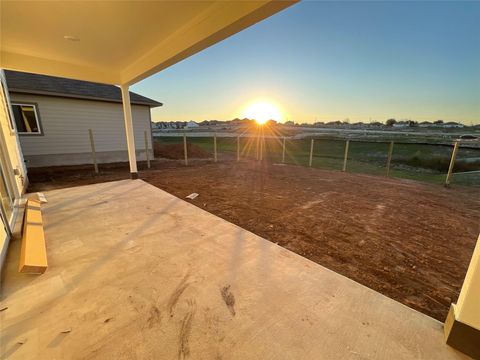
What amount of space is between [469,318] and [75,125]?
10551 mm

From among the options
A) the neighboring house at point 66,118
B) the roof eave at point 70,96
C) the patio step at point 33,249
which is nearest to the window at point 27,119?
the neighboring house at point 66,118

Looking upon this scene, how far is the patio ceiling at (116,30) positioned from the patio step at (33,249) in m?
2.50

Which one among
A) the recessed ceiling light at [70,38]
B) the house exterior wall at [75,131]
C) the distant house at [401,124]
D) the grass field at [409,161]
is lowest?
the grass field at [409,161]

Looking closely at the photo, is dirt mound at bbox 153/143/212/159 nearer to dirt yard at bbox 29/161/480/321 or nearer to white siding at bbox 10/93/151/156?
white siding at bbox 10/93/151/156

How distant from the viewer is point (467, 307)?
1.09 m

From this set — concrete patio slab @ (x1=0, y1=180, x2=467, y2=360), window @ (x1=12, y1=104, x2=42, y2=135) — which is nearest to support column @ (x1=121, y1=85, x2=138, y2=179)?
concrete patio slab @ (x1=0, y1=180, x2=467, y2=360)

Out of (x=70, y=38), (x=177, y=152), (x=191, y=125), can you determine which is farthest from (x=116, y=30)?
(x=191, y=125)

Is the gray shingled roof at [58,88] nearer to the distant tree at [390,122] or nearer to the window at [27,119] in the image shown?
the window at [27,119]

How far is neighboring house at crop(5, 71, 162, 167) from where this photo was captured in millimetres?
6684

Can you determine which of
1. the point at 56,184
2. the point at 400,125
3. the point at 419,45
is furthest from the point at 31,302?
the point at 400,125

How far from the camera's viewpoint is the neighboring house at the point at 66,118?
6.68 meters

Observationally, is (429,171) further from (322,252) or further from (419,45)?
(322,252)

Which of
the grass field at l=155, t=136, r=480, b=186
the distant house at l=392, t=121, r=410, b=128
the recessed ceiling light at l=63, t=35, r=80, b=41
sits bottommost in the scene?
the grass field at l=155, t=136, r=480, b=186

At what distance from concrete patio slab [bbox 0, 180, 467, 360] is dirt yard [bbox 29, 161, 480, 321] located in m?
0.42
